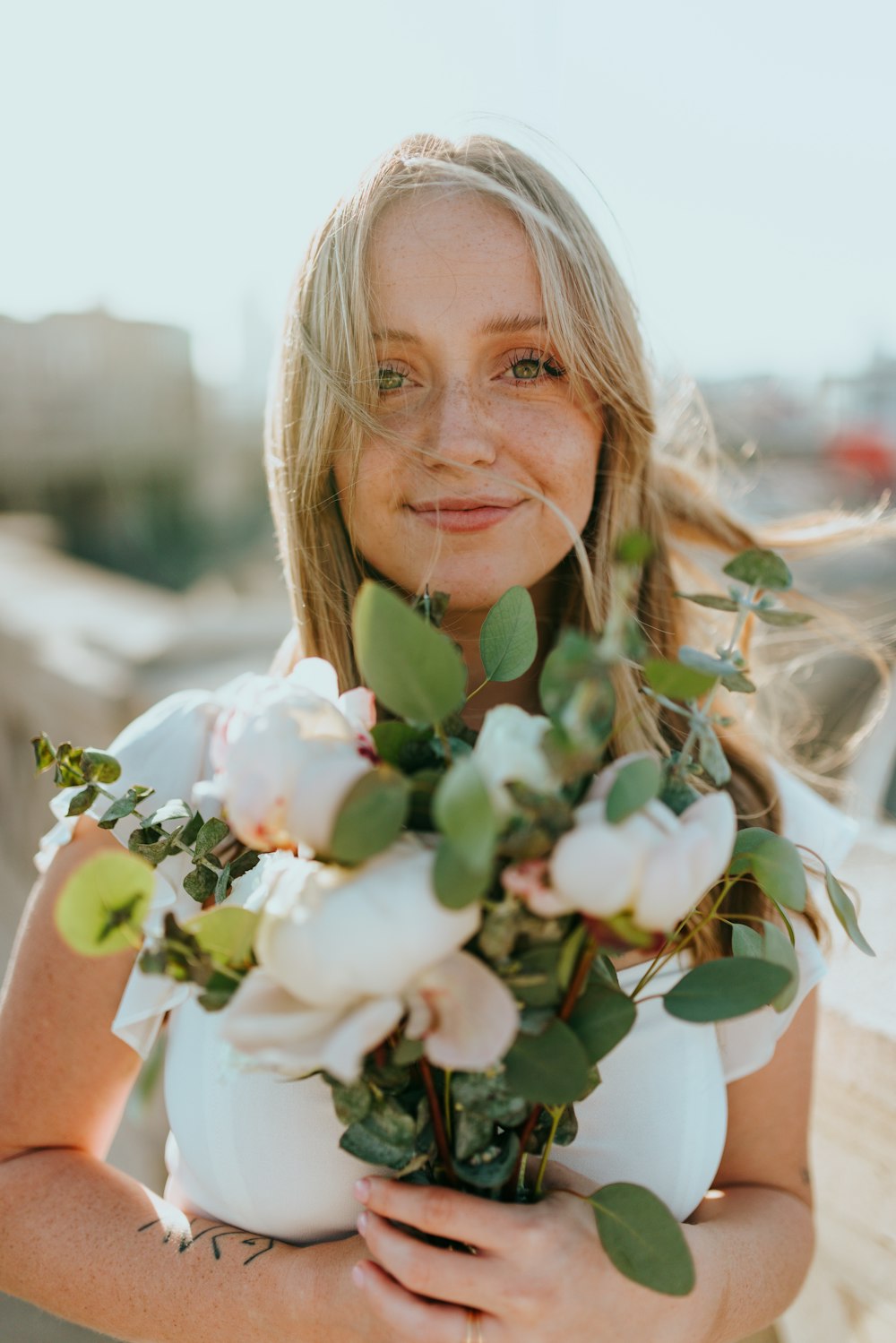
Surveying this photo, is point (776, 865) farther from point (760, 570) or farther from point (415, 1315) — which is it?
point (415, 1315)

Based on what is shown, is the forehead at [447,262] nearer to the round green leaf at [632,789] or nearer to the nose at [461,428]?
the nose at [461,428]

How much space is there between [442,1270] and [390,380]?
78cm

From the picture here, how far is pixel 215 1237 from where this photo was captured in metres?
0.88

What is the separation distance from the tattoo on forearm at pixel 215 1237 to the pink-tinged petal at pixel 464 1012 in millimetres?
565

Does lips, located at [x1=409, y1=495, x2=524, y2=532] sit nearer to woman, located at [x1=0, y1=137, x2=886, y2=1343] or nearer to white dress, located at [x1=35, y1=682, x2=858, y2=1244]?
woman, located at [x1=0, y1=137, x2=886, y2=1343]

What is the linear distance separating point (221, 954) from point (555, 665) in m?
0.23

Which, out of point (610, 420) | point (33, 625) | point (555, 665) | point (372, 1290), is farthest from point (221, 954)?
point (33, 625)

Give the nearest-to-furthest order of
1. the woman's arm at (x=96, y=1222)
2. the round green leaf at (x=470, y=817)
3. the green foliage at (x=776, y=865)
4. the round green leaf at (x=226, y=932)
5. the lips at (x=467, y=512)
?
the round green leaf at (x=470, y=817), the round green leaf at (x=226, y=932), the green foliage at (x=776, y=865), the woman's arm at (x=96, y=1222), the lips at (x=467, y=512)

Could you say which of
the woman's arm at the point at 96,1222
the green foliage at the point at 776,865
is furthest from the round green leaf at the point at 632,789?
the woman's arm at the point at 96,1222

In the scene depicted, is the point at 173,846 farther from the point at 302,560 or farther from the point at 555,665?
the point at 302,560

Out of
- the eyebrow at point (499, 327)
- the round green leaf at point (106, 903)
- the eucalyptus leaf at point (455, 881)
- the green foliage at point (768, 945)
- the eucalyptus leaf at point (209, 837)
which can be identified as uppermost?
the eyebrow at point (499, 327)

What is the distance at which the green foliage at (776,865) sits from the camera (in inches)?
23.4

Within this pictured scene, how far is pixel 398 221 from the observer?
37.3 inches

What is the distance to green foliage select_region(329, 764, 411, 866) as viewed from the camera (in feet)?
1.35
